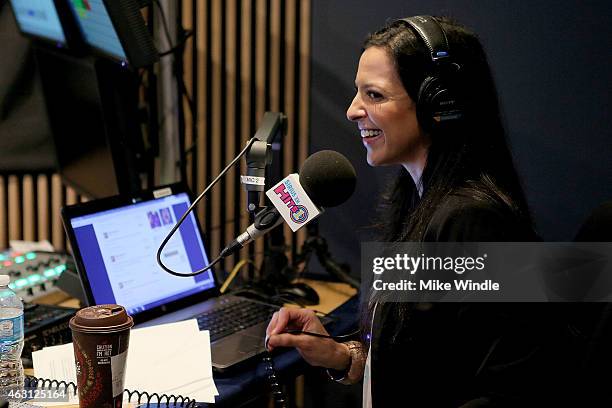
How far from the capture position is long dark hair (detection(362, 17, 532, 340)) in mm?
1614

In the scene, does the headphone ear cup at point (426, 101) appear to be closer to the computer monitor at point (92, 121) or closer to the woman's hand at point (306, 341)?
the woman's hand at point (306, 341)

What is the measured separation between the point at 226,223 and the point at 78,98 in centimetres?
74

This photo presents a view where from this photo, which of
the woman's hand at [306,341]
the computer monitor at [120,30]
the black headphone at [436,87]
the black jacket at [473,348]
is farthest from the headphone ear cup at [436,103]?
the computer monitor at [120,30]

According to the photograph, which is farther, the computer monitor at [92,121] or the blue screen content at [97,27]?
the computer monitor at [92,121]

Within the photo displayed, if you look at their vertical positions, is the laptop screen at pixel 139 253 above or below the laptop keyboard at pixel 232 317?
above

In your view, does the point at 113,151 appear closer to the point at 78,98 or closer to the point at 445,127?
the point at 78,98

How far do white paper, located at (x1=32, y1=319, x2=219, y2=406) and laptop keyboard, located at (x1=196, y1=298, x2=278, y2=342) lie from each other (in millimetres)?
58

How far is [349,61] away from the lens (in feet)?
8.40

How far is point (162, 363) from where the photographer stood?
5.62ft

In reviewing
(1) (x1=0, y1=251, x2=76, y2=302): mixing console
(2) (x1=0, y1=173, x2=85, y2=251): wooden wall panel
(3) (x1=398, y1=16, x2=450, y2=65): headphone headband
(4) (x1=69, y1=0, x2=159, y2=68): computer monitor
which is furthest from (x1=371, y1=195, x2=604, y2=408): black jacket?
(2) (x1=0, y1=173, x2=85, y2=251): wooden wall panel

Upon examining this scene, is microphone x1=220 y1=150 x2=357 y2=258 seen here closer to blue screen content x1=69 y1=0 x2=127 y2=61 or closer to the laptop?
the laptop

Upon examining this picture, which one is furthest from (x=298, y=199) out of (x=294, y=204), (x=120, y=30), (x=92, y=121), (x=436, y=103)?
(x=92, y=121)

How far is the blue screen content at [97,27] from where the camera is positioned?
2014 mm

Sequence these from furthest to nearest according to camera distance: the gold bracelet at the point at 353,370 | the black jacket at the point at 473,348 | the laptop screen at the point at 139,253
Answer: the laptop screen at the point at 139,253
the gold bracelet at the point at 353,370
the black jacket at the point at 473,348
